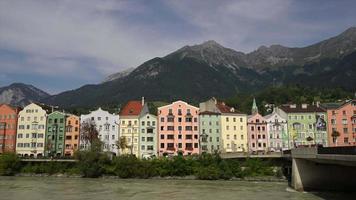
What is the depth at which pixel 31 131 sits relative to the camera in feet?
408

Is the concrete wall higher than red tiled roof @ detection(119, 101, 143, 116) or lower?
lower

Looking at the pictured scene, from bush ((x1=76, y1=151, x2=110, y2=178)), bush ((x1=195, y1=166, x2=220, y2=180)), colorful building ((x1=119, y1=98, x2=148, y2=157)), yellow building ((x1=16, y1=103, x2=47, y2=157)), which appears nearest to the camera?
bush ((x1=195, y1=166, x2=220, y2=180))

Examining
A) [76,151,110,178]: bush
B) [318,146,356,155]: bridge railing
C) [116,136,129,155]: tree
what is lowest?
[76,151,110,178]: bush

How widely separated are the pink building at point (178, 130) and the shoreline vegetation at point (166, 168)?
2103 centimetres

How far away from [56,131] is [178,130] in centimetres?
3530

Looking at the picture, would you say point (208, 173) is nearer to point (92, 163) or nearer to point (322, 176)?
point (92, 163)

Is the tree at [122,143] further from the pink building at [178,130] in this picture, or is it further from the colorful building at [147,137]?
the pink building at [178,130]

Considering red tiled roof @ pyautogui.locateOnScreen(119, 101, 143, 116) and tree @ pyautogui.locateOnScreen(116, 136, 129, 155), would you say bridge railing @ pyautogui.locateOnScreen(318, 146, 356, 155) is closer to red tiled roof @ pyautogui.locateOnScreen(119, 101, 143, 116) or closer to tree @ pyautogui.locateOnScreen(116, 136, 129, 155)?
tree @ pyautogui.locateOnScreen(116, 136, 129, 155)

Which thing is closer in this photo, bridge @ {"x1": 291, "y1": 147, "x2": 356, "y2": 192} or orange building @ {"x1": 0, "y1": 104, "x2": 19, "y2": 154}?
bridge @ {"x1": 291, "y1": 147, "x2": 356, "y2": 192}

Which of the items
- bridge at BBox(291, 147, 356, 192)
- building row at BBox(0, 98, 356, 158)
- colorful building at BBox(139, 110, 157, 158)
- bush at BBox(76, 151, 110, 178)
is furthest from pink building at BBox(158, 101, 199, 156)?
bridge at BBox(291, 147, 356, 192)

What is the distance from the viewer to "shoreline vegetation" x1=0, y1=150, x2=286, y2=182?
3607 inches

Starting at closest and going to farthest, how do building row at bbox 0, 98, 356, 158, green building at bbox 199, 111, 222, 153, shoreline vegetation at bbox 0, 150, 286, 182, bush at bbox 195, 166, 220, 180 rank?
bush at bbox 195, 166, 220, 180, shoreline vegetation at bbox 0, 150, 286, 182, building row at bbox 0, 98, 356, 158, green building at bbox 199, 111, 222, 153

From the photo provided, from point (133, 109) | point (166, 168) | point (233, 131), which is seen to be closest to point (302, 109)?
point (233, 131)

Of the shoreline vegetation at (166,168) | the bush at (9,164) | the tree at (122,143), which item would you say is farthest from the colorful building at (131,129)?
the bush at (9,164)
